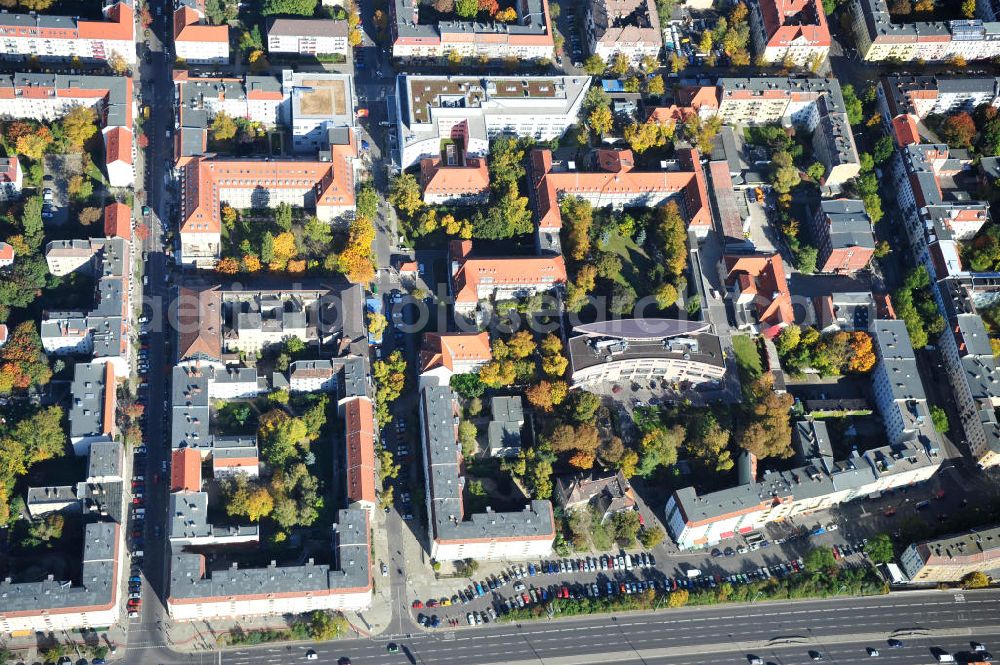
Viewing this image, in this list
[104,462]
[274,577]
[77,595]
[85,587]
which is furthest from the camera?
[104,462]

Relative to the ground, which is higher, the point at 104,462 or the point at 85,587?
the point at 104,462

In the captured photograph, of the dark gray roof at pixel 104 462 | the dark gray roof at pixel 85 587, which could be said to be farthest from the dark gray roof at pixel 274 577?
the dark gray roof at pixel 104 462

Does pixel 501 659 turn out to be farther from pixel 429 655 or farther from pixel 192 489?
pixel 192 489

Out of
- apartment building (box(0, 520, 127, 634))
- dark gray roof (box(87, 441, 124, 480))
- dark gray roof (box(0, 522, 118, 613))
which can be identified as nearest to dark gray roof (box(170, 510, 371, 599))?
dark gray roof (box(0, 522, 118, 613))

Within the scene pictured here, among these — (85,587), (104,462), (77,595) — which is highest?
(104,462)

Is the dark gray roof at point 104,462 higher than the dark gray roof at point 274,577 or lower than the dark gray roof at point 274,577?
higher

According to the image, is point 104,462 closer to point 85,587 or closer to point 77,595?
point 85,587

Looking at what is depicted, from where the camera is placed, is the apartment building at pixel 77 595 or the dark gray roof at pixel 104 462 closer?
the apartment building at pixel 77 595

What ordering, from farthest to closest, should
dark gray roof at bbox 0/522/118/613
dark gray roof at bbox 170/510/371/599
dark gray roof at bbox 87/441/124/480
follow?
dark gray roof at bbox 87/441/124/480 < dark gray roof at bbox 170/510/371/599 < dark gray roof at bbox 0/522/118/613

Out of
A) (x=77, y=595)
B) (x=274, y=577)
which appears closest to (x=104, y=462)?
(x=77, y=595)

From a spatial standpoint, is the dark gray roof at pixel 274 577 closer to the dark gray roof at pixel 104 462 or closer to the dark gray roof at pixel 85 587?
the dark gray roof at pixel 85 587

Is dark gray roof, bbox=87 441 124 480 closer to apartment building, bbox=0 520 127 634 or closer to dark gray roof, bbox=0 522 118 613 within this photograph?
apartment building, bbox=0 520 127 634
